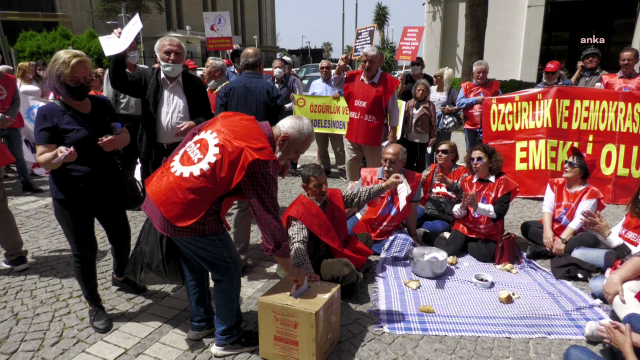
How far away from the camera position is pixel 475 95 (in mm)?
6367

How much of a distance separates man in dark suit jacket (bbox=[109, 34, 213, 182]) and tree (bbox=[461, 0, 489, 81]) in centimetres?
833

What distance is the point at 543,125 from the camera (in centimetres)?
583

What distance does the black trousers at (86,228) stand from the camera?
109 inches

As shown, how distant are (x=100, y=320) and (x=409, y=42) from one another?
7835 mm

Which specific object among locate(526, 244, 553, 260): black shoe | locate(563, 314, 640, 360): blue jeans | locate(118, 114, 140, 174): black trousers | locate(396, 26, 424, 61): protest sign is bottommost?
locate(526, 244, 553, 260): black shoe

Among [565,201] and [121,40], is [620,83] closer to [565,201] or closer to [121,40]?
[565,201]

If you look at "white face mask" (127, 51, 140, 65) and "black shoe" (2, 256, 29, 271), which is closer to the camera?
"black shoe" (2, 256, 29, 271)

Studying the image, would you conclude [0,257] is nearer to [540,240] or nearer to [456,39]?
[540,240]

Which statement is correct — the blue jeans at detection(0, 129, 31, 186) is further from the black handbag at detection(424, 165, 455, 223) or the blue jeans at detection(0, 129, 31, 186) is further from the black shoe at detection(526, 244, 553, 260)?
the black shoe at detection(526, 244, 553, 260)

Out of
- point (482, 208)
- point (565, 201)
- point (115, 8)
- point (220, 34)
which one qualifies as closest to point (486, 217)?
point (482, 208)

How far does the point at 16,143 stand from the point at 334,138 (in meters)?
5.05

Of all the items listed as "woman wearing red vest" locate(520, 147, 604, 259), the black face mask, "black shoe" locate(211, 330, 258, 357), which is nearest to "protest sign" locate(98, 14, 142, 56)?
the black face mask

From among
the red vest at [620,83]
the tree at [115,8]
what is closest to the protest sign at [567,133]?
the red vest at [620,83]

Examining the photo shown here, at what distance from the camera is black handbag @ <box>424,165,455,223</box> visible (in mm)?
4594
